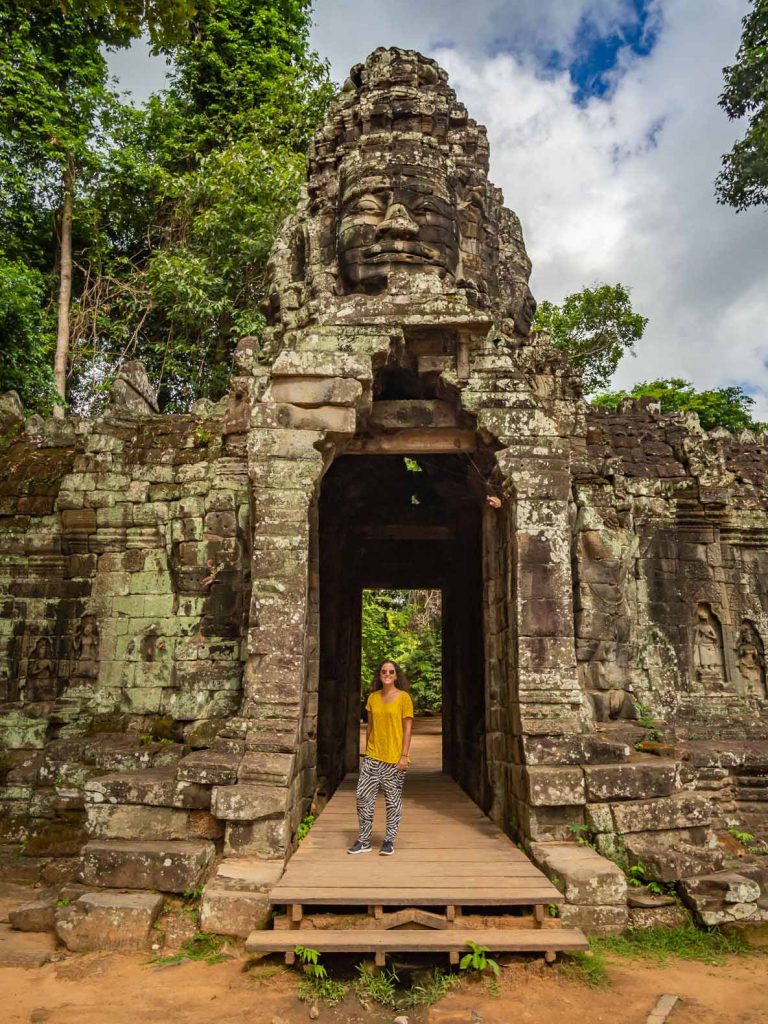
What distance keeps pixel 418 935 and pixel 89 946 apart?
6.94ft

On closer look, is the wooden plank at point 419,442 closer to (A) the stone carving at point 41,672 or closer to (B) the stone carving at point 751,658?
(A) the stone carving at point 41,672

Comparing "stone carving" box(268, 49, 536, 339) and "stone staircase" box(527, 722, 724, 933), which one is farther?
"stone carving" box(268, 49, 536, 339)

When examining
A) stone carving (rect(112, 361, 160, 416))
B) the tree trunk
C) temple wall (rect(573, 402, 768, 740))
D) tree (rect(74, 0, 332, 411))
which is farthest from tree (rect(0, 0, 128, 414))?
temple wall (rect(573, 402, 768, 740))

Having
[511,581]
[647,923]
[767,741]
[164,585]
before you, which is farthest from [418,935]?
[767,741]

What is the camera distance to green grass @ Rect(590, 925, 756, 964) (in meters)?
4.72

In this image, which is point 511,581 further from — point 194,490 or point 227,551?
point 194,490

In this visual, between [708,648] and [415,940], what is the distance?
717 cm

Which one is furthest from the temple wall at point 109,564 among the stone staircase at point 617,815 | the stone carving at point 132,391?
the stone staircase at point 617,815

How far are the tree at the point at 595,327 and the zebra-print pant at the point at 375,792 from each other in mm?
18360

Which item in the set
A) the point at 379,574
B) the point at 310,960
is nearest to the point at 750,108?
the point at 379,574

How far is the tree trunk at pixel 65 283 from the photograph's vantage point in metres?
17.5

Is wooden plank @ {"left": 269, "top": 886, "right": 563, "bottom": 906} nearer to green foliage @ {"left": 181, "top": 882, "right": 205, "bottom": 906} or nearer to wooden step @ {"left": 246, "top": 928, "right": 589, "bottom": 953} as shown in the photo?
wooden step @ {"left": 246, "top": 928, "right": 589, "bottom": 953}

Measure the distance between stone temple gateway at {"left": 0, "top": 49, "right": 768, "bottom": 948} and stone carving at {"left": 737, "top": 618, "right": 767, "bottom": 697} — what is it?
0.03 m

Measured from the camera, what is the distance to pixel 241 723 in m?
5.73
